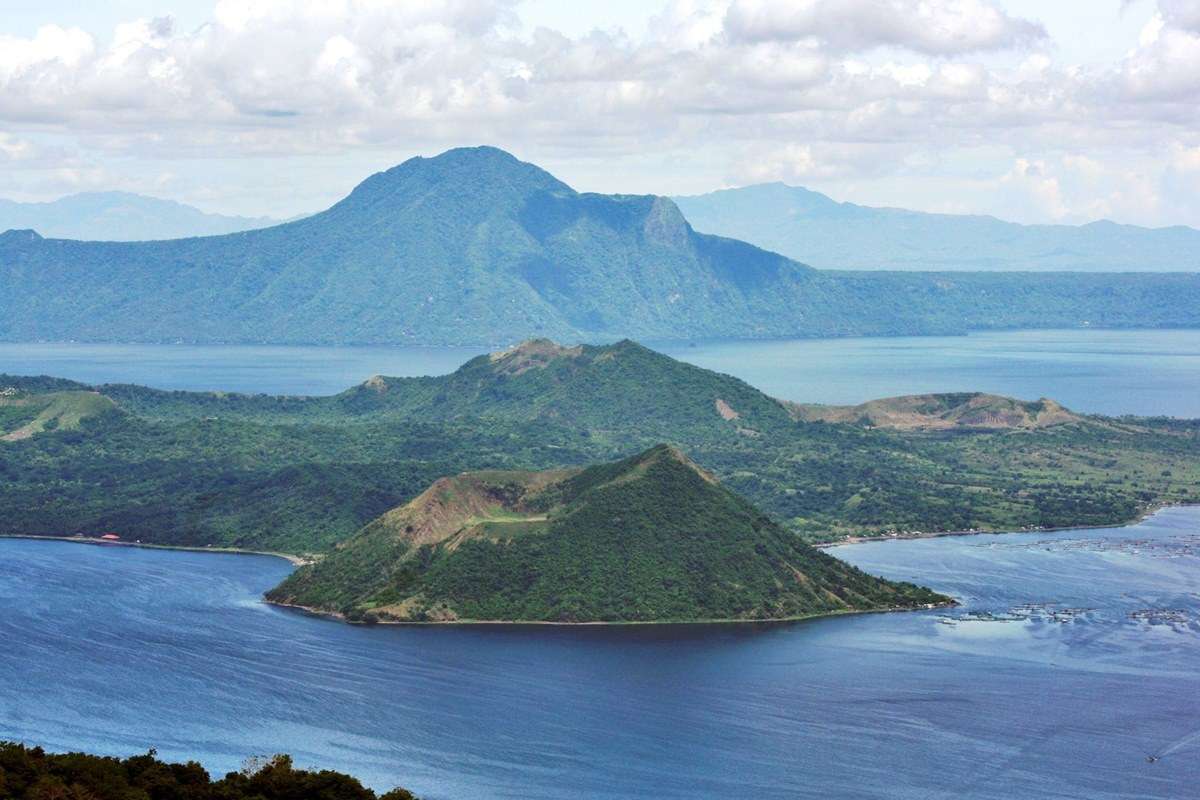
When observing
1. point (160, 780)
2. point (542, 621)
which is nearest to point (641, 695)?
point (542, 621)

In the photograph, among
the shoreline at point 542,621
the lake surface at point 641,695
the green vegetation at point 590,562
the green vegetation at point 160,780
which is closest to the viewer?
the green vegetation at point 160,780

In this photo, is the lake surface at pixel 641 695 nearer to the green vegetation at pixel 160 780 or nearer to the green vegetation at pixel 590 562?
the green vegetation at pixel 590 562

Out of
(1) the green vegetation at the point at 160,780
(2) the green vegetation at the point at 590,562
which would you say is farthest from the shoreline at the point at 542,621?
(1) the green vegetation at the point at 160,780

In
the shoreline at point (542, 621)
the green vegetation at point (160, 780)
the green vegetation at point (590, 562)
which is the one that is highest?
the green vegetation at point (590, 562)

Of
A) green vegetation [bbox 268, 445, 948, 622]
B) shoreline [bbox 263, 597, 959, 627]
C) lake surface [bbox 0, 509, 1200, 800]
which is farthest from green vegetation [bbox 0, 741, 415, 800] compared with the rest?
green vegetation [bbox 268, 445, 948, 622]

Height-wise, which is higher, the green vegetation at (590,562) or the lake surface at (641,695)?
the green vegetation at (590,562)

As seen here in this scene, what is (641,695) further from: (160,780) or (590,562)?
(160,780)

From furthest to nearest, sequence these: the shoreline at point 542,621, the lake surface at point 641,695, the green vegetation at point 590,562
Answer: the green vegetation at point 590,562 → the shoreline at point 542,621 → the lake surface at point 641,695

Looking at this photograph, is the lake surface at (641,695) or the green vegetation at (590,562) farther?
the green vegetation at (590,562)
